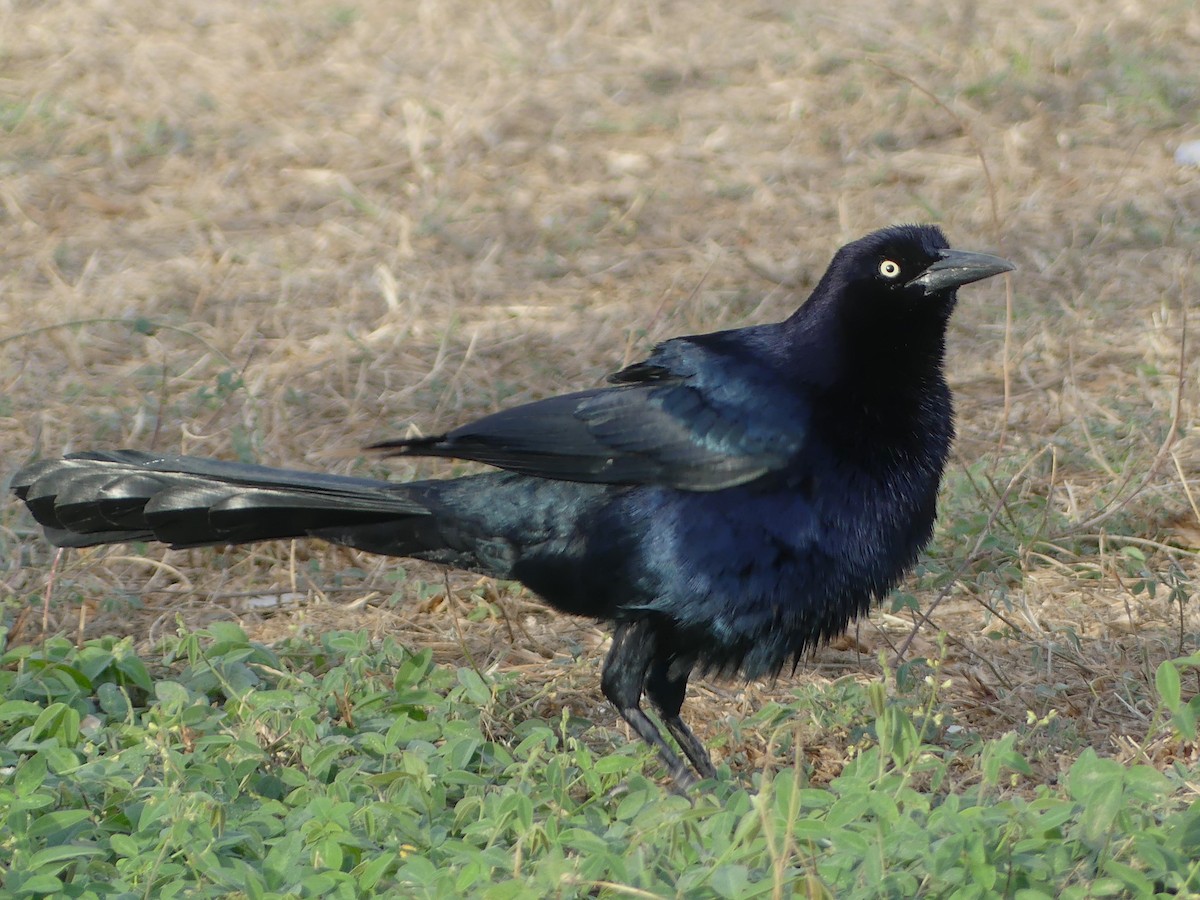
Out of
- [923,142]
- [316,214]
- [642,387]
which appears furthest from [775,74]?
[642,387]

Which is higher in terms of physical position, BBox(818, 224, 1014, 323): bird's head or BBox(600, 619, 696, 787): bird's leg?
BBox(818, 224, 1014, 323): bird's head

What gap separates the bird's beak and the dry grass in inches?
33.7

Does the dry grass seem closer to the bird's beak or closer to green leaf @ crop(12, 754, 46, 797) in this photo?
the bird's beak

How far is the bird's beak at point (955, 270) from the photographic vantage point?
3.72 metres

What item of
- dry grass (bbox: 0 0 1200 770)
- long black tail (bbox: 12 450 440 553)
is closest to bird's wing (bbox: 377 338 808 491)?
long black tail (bbox: 12 450 440 553)

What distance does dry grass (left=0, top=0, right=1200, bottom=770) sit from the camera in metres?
4.48

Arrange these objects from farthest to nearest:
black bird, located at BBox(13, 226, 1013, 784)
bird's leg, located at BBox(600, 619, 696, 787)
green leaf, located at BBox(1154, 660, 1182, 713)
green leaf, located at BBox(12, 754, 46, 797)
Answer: bird's leg, located at BBox(600, 619, 696, 787), black bird, located at BBox(13, 226, 1013, 784), green leaf, located at BBox(12, 754, 46, 797), green leaf, located at BBox(1154, 660, 1182, 713)

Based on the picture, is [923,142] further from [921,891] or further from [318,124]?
[921,891]

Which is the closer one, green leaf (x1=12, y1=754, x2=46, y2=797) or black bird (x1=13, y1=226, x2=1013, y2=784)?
green leaf (x1=12, y1=754, x2=46, y2=797)

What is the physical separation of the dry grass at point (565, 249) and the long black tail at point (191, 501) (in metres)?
0.49

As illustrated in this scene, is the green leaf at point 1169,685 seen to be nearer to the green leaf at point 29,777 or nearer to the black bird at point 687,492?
the black bird at point 687,492

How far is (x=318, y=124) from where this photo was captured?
7887 millimetres

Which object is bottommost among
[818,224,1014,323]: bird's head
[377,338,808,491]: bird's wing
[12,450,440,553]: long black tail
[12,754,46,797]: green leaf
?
[12,754,46,797]: green leaf

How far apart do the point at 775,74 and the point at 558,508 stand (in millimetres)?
5127
